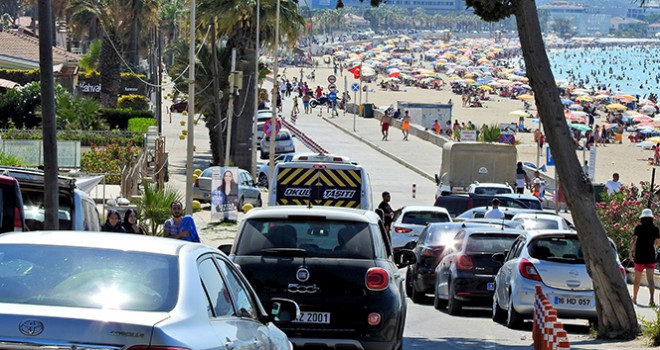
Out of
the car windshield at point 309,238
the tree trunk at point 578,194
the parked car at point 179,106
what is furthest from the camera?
the parked car at point 179,106

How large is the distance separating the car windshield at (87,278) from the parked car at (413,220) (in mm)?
21731

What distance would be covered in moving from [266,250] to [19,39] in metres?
60.5

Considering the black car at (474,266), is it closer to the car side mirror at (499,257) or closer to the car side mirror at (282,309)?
the car side mirror at (499,257)

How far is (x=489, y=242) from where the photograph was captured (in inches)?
771

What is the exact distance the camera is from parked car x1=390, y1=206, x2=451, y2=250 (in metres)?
28.3

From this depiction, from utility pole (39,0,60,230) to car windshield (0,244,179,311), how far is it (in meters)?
7.81

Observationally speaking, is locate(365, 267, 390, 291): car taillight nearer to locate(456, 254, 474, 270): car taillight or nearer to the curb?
locate(456, 254, 474, 270): car taillight

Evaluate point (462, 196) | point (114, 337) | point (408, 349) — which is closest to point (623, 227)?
point (462, 196)

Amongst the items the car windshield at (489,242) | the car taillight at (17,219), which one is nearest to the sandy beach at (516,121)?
the car windshield at (489,242)

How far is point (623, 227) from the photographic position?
28.4m

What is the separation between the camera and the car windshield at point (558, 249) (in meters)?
17.0

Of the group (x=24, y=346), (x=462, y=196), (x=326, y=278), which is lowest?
(x=462, y=196)

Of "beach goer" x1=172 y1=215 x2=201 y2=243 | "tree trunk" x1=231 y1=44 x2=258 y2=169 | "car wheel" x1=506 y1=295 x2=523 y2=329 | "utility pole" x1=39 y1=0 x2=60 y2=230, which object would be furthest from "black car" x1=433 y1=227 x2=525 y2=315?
"tree trunk" x1=231 y1=44 x2=258 y2=169

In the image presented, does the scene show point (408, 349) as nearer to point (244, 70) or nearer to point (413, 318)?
point (413, 318)
